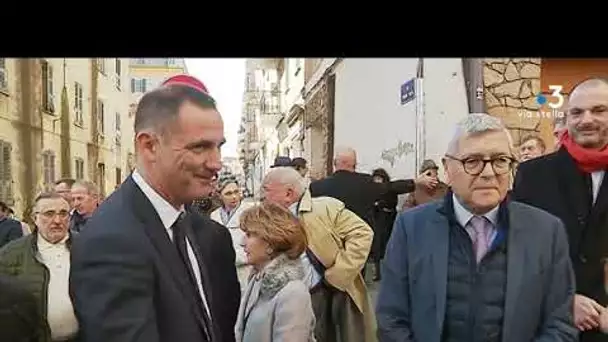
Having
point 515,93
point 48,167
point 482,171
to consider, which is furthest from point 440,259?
point 48,167

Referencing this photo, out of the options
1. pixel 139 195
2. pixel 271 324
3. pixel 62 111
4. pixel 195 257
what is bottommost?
pixel 271 324

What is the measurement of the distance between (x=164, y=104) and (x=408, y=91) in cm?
71

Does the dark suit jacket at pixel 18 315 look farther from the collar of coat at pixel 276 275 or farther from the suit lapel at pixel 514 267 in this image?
the suit lapel at pixel 514 267

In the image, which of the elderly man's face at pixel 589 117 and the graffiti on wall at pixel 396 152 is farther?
the graffiti on wall at pixel 396 152

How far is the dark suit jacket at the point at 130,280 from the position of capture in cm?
130

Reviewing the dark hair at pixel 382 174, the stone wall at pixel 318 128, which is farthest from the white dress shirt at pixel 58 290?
the dark hair at pixel 382 174

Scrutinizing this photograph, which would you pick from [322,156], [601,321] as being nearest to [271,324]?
[322,156]

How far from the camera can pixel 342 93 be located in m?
1.99

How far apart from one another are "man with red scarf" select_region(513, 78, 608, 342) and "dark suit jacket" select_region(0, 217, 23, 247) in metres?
1.09

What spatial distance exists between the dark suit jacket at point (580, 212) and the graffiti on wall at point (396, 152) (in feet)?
1.01

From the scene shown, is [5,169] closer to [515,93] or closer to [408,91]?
[408,91]

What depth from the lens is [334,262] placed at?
2184mm
